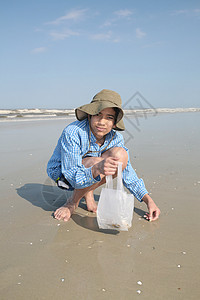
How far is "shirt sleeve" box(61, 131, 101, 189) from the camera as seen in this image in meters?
2.52

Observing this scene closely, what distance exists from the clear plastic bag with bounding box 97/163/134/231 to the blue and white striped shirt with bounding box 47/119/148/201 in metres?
0.19

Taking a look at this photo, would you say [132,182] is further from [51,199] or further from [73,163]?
[51,199]

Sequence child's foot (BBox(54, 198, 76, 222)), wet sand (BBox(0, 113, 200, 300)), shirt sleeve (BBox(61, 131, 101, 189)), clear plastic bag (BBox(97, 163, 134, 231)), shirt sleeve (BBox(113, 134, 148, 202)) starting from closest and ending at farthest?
wet sand (BBox(0, 113, 200, 300)) < clear plastic bag (BBox(97, 163, 134, 231)) < shirt sleeve (BBox(61, 131, 101, 189)) < child's foot (BBox(54, 198, 76, 222)) < shirt sleeve (BBox(113, 134, 148, 202))

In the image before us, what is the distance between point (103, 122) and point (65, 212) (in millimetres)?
925

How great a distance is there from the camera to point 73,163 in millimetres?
2607

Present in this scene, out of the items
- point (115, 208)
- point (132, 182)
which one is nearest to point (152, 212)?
point (132, 182)

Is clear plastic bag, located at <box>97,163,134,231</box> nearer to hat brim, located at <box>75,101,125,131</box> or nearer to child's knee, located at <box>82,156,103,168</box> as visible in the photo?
child's knee, located at <box>82,156,103,168</box>

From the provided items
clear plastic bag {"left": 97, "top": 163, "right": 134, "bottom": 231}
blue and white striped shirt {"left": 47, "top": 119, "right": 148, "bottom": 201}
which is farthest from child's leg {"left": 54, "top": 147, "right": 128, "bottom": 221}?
clear plastic bag {"left": 97, "top": 163, "right": 134, "bottom": 231}

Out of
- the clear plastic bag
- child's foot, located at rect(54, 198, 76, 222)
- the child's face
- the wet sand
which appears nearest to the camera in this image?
the wet sand

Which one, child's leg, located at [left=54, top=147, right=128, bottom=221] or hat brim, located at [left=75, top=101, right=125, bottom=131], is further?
child's leg, located at [left=54, top=147, right=128, bottom=221]

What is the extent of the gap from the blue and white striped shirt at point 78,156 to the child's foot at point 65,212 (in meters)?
0.30

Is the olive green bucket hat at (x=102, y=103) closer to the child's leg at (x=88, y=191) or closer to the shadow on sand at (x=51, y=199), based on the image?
the child's leg at (x=88, y=191)

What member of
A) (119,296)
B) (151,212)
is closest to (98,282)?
(119,296)

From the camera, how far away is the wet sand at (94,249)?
69.3 inches
